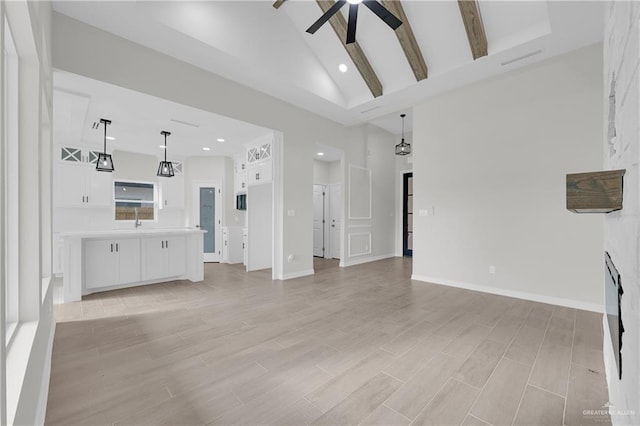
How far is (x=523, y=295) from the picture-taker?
4016 millimetres

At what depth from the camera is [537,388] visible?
1974mm

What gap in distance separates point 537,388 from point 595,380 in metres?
0.50

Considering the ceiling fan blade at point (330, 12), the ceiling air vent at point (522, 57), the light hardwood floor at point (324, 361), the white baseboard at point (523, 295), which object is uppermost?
the ceiling air vent at point (522, 57)

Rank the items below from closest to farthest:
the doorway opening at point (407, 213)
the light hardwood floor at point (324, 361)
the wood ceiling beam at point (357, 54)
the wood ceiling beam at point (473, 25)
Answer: the light hardwood floor at point (324, 361), the wood ceiling beam at point (473, 25), the wood ceiling beam at point (357, 54), the doorway opening at point (407, 213)

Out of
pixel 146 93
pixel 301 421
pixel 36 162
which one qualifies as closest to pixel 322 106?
pixel 146 93

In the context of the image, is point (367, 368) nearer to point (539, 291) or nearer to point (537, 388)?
point (537, 388)

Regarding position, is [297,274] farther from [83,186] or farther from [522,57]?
[83,186]

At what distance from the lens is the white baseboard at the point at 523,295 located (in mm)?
3540

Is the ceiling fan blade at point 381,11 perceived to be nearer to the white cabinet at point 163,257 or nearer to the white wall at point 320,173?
the white cabinet at point 163,257

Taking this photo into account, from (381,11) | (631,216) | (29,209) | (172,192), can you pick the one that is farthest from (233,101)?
(631,216)

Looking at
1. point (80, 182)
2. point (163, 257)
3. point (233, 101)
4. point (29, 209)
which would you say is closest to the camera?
point (29, 209)

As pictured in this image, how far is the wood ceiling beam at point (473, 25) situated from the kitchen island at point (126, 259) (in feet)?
17.1

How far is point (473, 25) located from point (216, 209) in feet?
21.8

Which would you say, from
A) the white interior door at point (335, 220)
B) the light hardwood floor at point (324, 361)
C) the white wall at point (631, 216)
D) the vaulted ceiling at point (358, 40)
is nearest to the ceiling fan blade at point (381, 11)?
the vaulted ceiling at point (358, 40)
